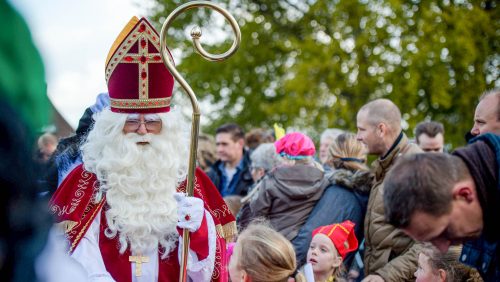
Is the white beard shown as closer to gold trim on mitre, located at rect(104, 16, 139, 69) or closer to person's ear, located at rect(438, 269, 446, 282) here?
gold trim on mitre, located at rect(104, 16, 139, 69)

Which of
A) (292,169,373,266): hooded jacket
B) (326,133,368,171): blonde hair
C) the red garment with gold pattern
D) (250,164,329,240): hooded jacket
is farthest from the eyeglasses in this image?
(326,133,368,171): blonde hair

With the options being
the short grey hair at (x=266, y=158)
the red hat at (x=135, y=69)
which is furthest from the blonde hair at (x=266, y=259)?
the short grey hair at (x=266, y=158)

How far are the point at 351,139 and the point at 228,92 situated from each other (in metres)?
14.3

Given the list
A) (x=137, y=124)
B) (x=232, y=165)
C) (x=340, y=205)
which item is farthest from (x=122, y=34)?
(x=232, y=165)

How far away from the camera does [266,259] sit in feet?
12.0

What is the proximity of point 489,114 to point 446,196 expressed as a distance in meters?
1.48

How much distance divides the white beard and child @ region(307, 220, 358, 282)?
1.08 m

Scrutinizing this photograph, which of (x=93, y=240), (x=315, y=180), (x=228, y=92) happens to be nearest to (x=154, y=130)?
(x=93, y=240)

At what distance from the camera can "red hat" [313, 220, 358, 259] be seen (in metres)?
4.84

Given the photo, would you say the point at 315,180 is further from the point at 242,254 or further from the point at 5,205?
the point at 5,205

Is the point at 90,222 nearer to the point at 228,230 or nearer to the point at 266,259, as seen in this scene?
the point at 228,230

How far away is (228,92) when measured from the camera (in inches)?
794

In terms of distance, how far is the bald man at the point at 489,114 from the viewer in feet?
11.0

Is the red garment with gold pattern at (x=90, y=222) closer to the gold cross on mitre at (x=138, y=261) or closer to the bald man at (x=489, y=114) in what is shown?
the gold cross on mitre at (x=138, y=261)
